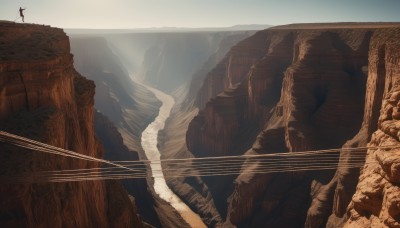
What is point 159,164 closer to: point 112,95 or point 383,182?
point 112,95

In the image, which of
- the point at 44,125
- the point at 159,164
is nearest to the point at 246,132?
the point at 159,164

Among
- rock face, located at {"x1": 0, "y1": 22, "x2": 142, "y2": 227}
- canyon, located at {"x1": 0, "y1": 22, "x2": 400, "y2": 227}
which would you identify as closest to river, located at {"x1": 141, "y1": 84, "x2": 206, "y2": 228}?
canyon, located at {"x1": 0, "y1": 22, "x2": 400, "y2": 227}

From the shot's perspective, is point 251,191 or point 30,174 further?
point 251,191

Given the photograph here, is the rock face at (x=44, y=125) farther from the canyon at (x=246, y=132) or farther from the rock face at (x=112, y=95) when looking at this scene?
the rock face at (x=112, y=95)

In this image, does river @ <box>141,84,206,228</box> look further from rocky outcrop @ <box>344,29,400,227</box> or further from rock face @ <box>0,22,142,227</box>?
rocky outcrop @ <box>344,29,400,227</box>

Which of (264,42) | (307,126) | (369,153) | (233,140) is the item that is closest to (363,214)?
(369,153)

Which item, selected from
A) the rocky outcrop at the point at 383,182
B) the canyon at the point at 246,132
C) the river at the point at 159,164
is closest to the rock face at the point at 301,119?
the canyon at the point at 246,132

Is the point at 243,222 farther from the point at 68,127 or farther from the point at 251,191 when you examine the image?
the point at 68,127

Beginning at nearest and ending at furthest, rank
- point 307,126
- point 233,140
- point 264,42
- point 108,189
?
point 108,189
point 307,126
point 233,140
point 264,42
